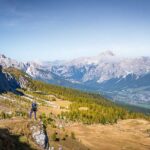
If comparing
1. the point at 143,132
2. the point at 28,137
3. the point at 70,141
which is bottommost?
the point at 143,132

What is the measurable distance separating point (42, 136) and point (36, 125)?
3313 millimetres

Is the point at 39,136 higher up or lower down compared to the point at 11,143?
lower down

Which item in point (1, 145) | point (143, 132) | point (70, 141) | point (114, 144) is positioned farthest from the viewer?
point (143, 132)

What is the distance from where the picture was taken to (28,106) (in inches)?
7771

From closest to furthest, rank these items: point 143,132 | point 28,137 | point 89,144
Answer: point 28,137 < point 89,144 < point 143,132

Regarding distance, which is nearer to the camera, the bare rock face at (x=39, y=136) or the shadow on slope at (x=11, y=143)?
the shadow on slope at (x=11, y=143)

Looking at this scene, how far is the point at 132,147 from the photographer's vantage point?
119375mm

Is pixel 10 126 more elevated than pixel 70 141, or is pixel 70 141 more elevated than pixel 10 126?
pixel 10 126

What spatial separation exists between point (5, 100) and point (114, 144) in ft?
314

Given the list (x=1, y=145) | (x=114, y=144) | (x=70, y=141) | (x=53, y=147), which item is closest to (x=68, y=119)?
(x=114, y=144)

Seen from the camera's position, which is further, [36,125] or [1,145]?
[36,125]

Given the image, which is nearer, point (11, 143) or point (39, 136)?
point (11, 143)

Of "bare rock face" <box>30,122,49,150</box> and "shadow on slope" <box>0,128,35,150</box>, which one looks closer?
"shadow on slope" <box>0,128,35,150</box>

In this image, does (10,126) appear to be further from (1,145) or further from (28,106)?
(28,106)
